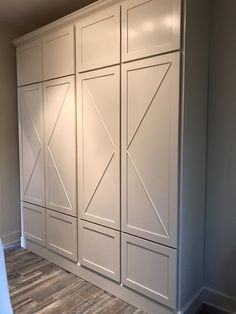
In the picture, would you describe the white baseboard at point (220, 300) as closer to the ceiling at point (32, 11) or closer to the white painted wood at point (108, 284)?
the white painted wood at point (108, 284)

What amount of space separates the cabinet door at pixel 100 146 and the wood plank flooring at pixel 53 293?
26.0 inches

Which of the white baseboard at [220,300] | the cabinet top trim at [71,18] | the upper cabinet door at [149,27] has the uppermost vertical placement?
the cabinet top trim at [71,18]

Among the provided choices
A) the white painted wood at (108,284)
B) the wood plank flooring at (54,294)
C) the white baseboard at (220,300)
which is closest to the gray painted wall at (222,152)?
the white baseboard at (220,300)

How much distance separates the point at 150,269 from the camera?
85.7 inches

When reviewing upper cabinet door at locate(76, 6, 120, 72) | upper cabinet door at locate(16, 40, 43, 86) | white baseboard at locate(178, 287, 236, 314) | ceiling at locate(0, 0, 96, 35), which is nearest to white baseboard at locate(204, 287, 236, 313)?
white baseboard at locate(178, 287, 236, 314)

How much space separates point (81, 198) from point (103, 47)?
142cm

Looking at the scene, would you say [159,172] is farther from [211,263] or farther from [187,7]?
[187,7]

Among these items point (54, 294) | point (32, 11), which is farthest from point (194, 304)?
point (32, 11)

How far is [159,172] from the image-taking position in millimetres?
2057

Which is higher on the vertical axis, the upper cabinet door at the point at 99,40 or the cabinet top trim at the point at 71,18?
the cabinet top trim at the point at 71,18

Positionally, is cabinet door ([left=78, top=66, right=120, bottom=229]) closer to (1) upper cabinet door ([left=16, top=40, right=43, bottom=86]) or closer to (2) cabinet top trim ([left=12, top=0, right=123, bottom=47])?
(2) cabinet top trim ([left=12, top=0, right=123, bottom=47])

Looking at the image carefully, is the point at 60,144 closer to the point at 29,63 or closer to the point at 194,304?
the point at 29,63

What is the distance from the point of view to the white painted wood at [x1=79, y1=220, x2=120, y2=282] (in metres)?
2.43

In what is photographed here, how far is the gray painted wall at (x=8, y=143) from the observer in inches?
132
